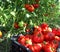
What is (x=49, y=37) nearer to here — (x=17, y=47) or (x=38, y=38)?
(x=38, y=38)

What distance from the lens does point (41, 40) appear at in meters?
2.64

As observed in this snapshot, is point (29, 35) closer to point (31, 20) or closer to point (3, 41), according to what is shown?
point (3, 41)

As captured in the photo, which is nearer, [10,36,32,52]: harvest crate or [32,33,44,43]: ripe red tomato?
[10,36,32,52]: harvest crate

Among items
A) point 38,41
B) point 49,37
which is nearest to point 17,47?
point 38,41

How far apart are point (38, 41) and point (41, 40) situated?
1.5 inches

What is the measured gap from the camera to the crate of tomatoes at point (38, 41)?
2.47 meters

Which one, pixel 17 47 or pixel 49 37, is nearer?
pixel 17 47

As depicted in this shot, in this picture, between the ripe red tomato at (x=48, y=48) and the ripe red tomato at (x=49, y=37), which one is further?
the ripe red tomato at (x=49, y=37)

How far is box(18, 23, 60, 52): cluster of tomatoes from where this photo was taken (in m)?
2.49

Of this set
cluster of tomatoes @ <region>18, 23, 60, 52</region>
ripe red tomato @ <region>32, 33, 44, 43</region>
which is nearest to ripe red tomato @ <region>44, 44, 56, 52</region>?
cluster of tomatoes @ <region>18, 23, 60, 52</region>

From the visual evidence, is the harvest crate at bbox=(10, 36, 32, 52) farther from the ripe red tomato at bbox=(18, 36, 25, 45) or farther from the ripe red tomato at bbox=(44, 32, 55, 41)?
the ripe red tomato at bbox=(44, 32, 55, 41)

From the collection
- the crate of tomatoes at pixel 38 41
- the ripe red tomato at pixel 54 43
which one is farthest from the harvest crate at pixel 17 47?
the ripe red tomato at pixel 54 43

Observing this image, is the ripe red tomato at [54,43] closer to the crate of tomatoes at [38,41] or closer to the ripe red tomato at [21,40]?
the crate of tomatoes at [38,41]

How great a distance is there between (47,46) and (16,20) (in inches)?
48.2
